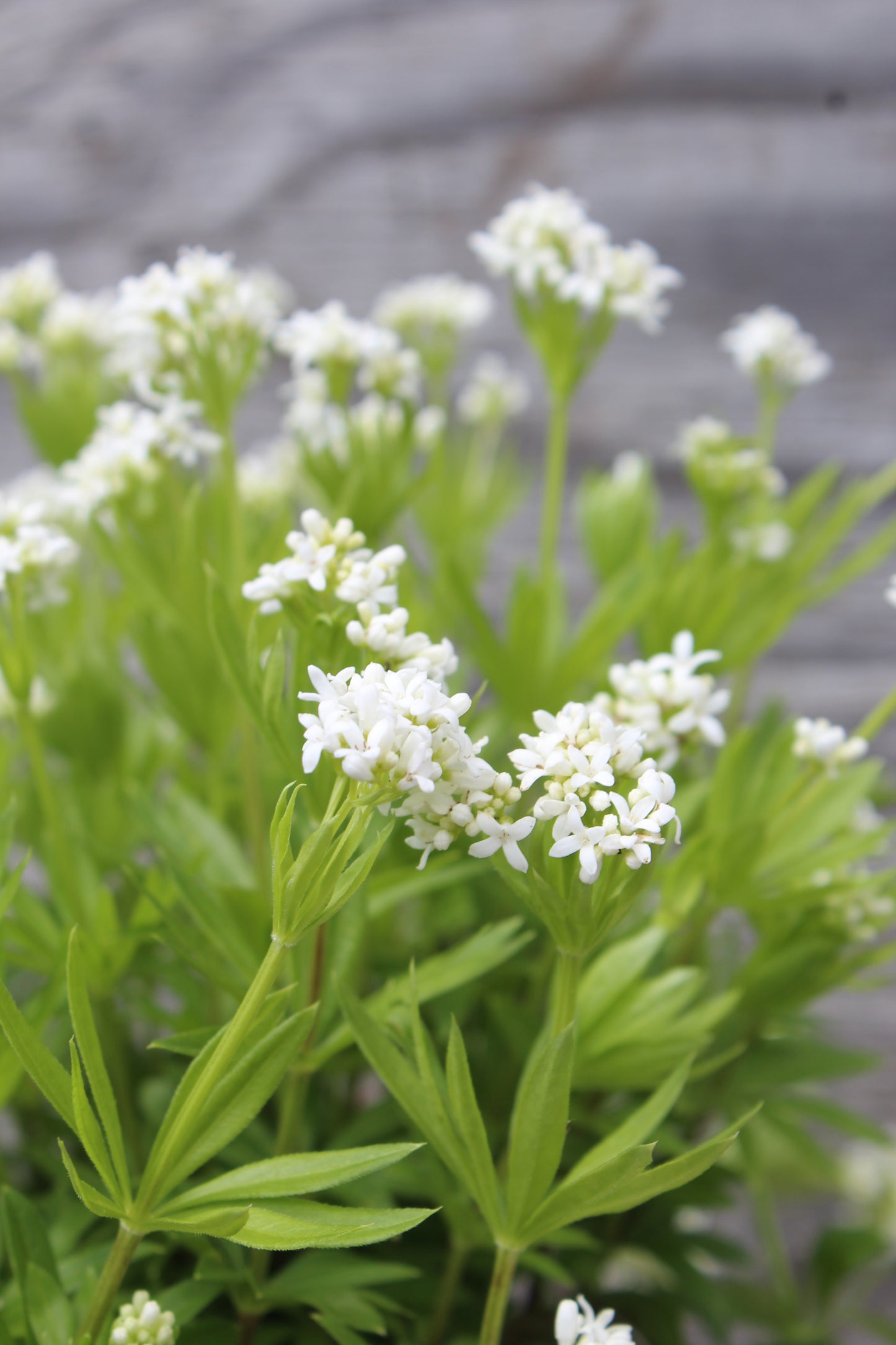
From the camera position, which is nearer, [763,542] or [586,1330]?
[586,1330]

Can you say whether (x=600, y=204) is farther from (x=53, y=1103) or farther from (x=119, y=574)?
(x=53, y=1103)

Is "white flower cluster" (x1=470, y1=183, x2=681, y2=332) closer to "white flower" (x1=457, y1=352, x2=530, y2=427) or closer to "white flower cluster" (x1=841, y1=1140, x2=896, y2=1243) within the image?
"white flower" (x1=457, y1=352, x2=530, y2=427)

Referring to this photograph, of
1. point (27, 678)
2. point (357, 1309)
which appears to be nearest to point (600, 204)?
point (27, 678)

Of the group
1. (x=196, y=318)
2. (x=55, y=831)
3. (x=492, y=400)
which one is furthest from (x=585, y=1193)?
(x=492, y=400)

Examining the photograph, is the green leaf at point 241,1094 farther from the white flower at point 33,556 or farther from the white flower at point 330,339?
the white flower at point 330,339

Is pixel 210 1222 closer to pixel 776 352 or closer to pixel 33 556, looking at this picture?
pixel 33 556

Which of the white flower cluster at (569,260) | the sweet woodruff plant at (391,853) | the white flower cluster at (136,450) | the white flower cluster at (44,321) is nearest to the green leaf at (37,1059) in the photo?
the sweet woodruff plant at (391,853)
